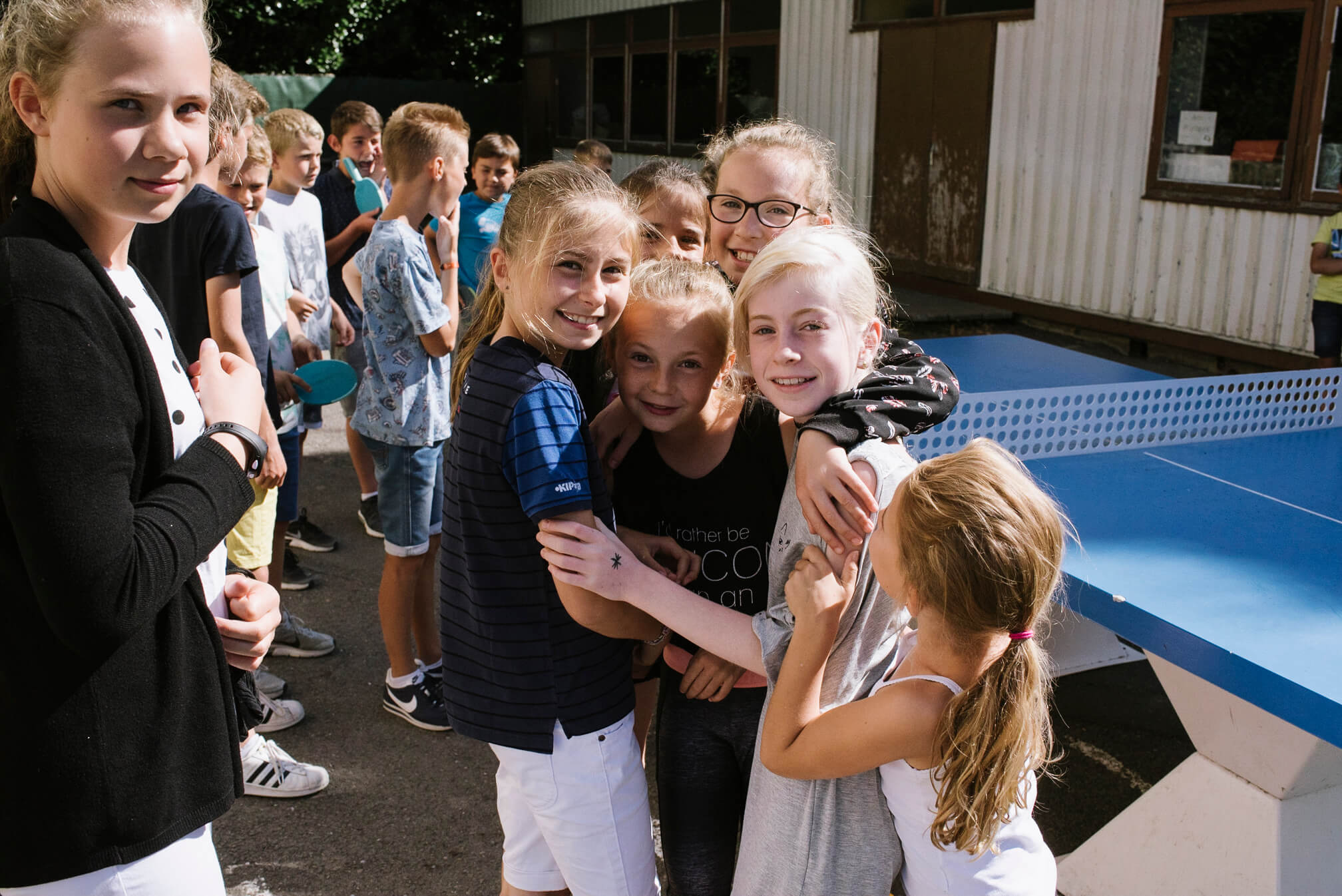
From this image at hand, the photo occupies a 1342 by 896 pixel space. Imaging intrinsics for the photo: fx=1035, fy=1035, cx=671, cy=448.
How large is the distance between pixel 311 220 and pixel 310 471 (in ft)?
6.30

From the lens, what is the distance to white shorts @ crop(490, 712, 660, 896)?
71.2 inches

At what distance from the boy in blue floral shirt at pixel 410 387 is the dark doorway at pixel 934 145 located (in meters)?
7.54

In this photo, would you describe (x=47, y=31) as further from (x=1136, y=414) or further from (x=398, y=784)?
(x=1136, y=414)

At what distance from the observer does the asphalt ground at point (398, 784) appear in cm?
282

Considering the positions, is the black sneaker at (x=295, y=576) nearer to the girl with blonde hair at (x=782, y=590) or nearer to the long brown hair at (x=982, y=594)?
the girl with blonde hair at (x=782, y=590)

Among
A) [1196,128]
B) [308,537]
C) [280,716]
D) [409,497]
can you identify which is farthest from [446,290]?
[1196,128]

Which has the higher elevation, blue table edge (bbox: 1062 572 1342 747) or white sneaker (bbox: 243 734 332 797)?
blue table edge (bbox: 1062 572 1342 747)

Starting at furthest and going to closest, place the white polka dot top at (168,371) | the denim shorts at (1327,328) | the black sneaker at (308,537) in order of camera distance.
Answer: the denim shorts at (1327,328) < the black sneaker at (308,537) < the white polka dot top at (168,371)

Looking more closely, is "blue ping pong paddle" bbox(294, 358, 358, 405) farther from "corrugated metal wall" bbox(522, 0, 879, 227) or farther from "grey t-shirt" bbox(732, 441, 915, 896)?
"corrugated metal wall" bbox(522, 0, 879, 227)

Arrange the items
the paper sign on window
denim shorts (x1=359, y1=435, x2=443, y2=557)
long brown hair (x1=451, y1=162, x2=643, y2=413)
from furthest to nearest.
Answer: the paper sign on window → denim shorts (x1=359, y1=435, x2=443, y2=557) → long brown hair (x1=451, y1=162, x2=643, y2=413)

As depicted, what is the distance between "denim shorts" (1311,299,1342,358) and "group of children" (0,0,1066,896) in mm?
5757

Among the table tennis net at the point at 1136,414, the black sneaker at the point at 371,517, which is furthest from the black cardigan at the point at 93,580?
the black sneaker at the point at 371,517

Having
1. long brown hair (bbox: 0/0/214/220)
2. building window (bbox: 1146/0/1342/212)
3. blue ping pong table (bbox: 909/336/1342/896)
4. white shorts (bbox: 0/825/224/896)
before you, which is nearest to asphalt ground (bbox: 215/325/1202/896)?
blue ping pong table (bbox: 909/336/1342/896)

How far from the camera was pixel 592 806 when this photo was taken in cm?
181
